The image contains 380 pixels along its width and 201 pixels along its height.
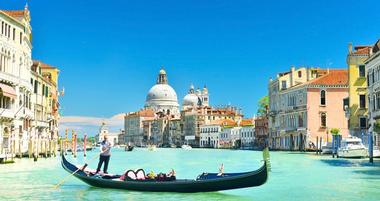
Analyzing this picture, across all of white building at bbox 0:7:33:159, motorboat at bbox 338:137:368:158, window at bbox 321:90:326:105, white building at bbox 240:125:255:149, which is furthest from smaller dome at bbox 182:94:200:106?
white building at bbox 0:7:33:159

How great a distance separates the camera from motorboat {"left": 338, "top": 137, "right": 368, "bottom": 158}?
90.8 feet

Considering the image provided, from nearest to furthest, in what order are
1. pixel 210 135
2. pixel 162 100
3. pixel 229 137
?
1. pixel 229 137
2. pixel 210 135
3. pixel 162 100

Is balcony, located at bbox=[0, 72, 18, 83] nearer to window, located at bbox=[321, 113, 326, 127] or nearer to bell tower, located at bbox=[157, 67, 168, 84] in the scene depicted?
window, located at bbox=[321, 113, 326, 127]

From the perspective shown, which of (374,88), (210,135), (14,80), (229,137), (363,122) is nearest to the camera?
(14,80)

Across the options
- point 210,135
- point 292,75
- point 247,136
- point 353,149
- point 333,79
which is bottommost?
point 353,149

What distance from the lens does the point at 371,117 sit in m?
26.7

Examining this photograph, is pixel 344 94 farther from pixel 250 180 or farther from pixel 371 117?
pixel 250 180

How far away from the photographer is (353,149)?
27.7m

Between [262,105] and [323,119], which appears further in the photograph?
[262,105]

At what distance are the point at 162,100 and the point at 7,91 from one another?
94375 mm

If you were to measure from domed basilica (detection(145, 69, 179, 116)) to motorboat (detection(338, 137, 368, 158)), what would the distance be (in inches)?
3423

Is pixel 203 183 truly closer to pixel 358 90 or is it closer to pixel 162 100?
pixel 358 90

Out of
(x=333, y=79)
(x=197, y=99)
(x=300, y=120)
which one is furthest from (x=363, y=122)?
(x=197, y=99)

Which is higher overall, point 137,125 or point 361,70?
point 361,70
